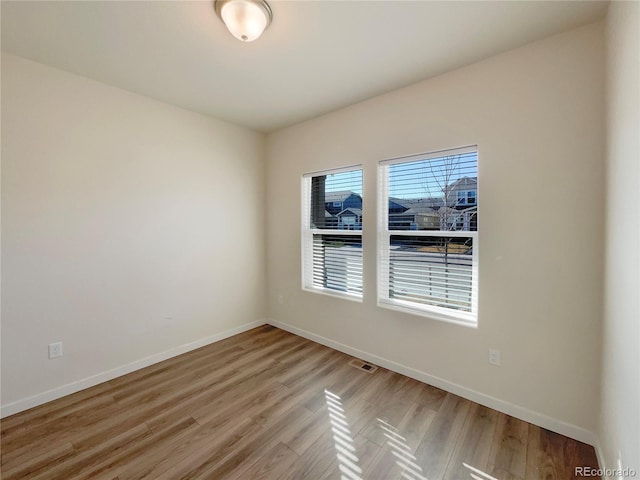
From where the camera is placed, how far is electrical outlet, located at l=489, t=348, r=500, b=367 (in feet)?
6.80

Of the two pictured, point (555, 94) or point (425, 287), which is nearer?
point (555, 94)

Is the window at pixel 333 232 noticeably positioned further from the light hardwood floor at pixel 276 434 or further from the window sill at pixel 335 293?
the light hardwood floor at pixel 276 434

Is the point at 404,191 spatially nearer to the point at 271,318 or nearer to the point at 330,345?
the point at 330,345

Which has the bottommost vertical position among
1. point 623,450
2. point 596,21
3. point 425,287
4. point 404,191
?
point 623,450

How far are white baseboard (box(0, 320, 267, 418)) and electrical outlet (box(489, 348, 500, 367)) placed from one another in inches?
112

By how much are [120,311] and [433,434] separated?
2.86 m

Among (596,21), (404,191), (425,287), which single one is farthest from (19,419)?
(596,21)

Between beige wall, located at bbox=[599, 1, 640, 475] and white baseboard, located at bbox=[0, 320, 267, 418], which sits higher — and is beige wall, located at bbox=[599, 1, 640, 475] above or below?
above

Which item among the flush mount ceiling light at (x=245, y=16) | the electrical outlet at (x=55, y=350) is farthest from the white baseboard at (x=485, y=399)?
the flush mount ceiling light at (x=245, y=16)

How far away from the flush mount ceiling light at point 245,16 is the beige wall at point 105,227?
161 centimetres

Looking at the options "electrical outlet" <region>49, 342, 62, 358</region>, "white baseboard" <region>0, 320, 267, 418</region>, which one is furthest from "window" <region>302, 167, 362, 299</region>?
"electrical outlet" <region>49, 342, 62, 358</region>

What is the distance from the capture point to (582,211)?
5.70ft

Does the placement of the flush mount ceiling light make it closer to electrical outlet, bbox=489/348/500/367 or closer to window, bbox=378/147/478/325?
window, bbox=378/147/478/325
